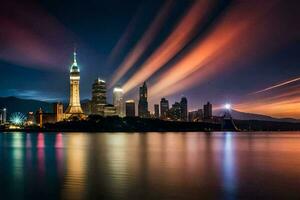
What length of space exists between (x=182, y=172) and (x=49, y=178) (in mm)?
12580

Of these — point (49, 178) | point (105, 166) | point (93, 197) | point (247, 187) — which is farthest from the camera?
point (105, 166)

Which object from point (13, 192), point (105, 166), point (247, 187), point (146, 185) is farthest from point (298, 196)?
point (105, 166)

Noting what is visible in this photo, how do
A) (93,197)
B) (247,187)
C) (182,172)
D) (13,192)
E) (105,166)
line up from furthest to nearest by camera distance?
(105,166) → (182,172) → (247,187) → (13,192) → (93,197)

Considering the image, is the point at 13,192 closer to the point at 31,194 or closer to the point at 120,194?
the point at 31,194

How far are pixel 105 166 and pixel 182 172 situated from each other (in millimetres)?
10378

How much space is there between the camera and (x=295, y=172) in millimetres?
42812

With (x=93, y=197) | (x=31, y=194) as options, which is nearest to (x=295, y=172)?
(x=93, y=197)

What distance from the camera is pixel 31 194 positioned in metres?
29.8

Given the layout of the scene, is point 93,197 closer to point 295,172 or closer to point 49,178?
point 49,178

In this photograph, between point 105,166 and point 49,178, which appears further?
point 105,166

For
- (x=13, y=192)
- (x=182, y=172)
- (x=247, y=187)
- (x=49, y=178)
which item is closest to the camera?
(x=13, y=192)

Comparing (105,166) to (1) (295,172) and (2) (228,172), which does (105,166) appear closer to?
(2) (228,172)

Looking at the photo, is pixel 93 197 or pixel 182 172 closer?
pixel 93 197

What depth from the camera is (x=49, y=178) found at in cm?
3816
